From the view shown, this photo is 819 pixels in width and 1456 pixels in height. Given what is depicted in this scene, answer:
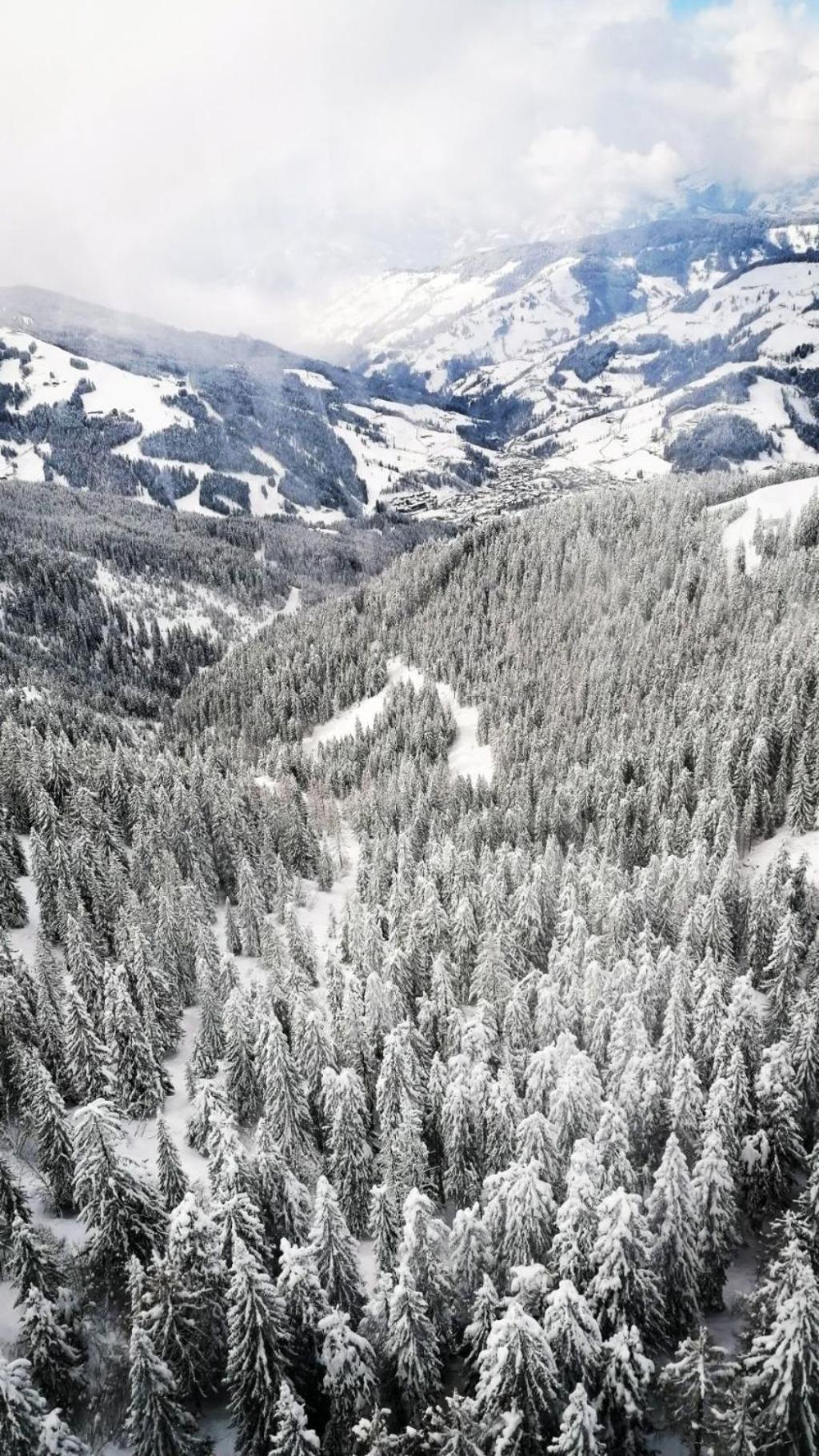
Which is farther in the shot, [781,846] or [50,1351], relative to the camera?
[781,846]

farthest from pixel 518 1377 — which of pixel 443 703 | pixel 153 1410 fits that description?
pixel 443 703

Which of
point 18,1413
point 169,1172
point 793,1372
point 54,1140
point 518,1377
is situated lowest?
point 54,1140

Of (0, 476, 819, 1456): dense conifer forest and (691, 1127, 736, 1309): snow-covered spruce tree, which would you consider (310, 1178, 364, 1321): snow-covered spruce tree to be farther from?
(691, 1127, 736, 1309): snow-covered spruce tree

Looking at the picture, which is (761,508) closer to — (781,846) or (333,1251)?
(781,846)

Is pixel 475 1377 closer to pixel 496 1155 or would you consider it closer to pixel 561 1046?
pixel 496 1155

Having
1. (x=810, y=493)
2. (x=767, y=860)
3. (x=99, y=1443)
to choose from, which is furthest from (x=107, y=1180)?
(x=810, y=493)

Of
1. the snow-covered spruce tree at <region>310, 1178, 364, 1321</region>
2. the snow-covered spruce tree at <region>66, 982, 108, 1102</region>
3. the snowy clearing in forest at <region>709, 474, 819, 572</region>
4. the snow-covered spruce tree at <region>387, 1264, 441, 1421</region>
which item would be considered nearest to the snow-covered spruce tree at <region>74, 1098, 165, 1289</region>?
the snow-covered spruce tree at <region>310, 1178, 364, 1321</region>
